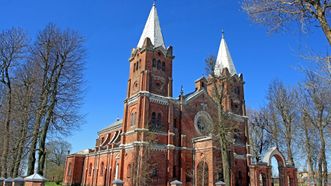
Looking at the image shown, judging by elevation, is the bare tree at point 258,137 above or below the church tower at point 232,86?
below

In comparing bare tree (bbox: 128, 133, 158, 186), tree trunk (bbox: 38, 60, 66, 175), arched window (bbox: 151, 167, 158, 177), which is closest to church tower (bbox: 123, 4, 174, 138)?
bare tree (bbox: 128, 133, 158, 186)

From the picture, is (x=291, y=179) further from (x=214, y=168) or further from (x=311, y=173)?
(x=214, y=168)

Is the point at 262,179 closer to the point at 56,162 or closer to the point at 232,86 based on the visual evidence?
the point at 232,86

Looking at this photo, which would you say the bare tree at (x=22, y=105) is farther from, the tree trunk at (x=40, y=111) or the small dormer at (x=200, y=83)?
the small dormer at (x=200, y=83)

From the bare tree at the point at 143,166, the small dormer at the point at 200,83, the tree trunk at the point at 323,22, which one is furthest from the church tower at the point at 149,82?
the tree trunk at the point at 323,22

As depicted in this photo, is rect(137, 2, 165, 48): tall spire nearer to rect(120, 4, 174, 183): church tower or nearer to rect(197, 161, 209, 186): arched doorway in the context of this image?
rect(120, 4, 174, 183): church tower

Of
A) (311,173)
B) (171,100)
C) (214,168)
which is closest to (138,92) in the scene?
(171,100)

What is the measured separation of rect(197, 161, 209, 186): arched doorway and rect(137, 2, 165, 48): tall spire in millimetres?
15329

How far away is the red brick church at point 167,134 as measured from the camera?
29.3 meters

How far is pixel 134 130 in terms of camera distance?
30109mm

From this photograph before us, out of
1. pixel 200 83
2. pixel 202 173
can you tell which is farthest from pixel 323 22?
pixel 200 83

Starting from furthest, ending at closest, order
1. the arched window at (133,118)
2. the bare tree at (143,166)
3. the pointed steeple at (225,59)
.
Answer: the pointed steeple at (225,59) < the arched window at (133,118) < the bare tree at (143,166)

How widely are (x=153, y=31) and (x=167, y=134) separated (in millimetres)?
13637

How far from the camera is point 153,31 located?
120 feet
